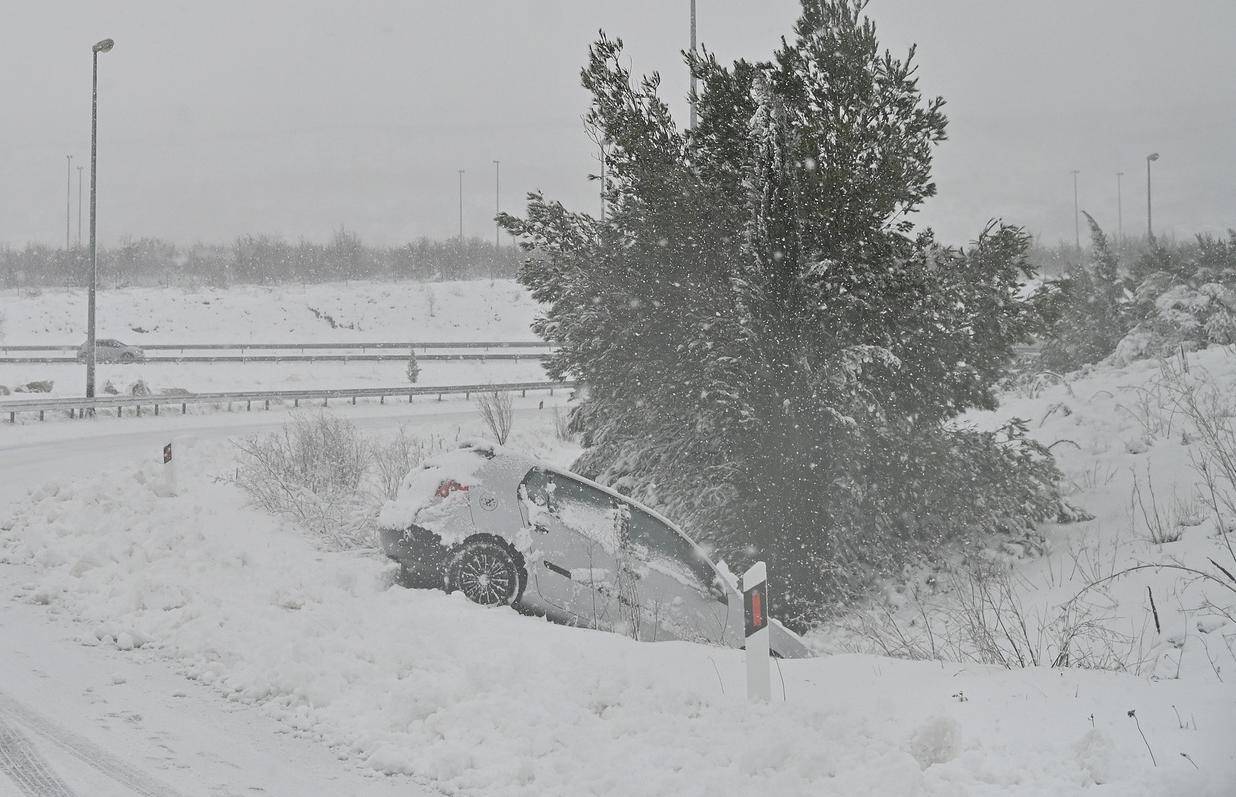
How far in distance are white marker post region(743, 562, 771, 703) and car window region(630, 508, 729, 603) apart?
88.7 inches

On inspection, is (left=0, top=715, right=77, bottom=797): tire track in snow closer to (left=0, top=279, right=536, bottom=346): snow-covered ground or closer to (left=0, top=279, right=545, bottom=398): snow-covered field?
(left=0, top=279, right=545, bottom=398): snow-covered field

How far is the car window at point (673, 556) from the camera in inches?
304

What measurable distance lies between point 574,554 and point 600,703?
2352mm

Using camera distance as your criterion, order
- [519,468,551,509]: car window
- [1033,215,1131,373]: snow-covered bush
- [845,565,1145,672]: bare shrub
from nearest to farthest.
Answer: [845,565,1145,672]: bare shrub → [519,468,551,509]: car window → [1033,215,1131,373]: snow-covered bush

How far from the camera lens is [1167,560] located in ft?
30.0

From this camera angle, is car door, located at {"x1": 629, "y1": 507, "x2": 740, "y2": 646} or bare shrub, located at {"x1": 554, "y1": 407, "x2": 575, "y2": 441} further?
bare shrub, located at {"x1": 554, "y1": 407, "x2": 575, "y2": 441}

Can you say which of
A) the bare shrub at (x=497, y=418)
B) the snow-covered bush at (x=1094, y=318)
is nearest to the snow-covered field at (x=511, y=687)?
the bare shrub at (x=497, y=418)

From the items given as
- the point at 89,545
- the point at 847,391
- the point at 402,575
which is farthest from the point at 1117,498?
the point at 89,545

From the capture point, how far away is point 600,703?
541 cm

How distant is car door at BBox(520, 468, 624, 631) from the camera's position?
7609mm

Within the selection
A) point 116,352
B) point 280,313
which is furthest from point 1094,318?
point 280,313

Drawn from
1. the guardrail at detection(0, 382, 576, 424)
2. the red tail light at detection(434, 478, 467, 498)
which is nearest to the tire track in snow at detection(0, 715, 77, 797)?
the red tail light at detection(434, 478, 467, 498)

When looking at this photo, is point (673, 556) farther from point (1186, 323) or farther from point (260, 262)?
point (260, 262)

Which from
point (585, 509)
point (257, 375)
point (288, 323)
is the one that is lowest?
point (585, 509)
